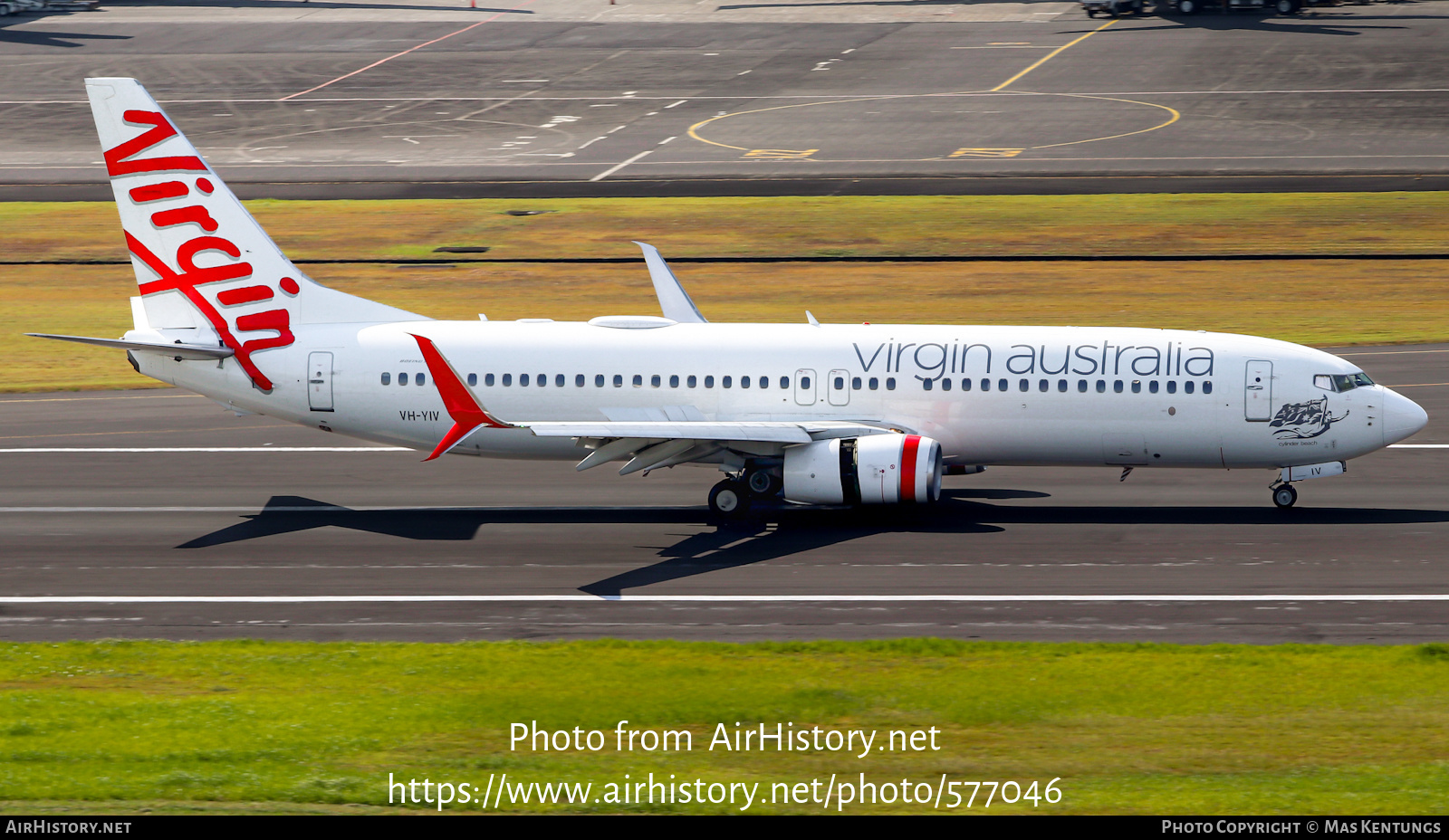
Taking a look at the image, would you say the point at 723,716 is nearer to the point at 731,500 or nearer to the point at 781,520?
the point at 731,500

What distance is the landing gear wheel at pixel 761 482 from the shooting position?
118 ft

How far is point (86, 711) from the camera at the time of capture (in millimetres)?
23375

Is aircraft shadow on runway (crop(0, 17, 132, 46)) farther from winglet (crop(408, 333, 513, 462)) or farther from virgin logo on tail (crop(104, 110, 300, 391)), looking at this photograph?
winglet (crop(408, 333, 513, 462))

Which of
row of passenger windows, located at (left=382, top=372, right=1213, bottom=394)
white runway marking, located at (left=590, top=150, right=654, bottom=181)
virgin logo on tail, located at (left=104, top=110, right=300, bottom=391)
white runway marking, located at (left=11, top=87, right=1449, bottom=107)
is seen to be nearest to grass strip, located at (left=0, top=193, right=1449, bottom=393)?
white runway marking, located at (left=590, top=150, right=654, bottom=181)

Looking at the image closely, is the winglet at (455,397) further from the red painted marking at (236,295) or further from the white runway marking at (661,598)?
the red painted marking at (236,295)

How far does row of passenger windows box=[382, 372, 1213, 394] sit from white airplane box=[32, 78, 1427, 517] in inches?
1.8

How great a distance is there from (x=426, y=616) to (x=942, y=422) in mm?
13143

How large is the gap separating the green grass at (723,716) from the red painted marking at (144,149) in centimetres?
1475

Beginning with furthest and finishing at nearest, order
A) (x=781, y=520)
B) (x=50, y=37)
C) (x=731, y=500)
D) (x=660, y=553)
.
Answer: (x=50, y=37) → (x=781, y=520) → (x=731, y=500) → (x=660, y=553)

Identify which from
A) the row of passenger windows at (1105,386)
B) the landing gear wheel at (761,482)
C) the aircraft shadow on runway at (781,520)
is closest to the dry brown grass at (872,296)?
the aircraft shadow on runway at (781,520)

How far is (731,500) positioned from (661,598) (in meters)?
5.96

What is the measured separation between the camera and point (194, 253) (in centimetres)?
3841

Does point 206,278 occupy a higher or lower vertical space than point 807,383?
higher

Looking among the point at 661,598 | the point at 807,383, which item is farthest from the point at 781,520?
the point at 661,598
